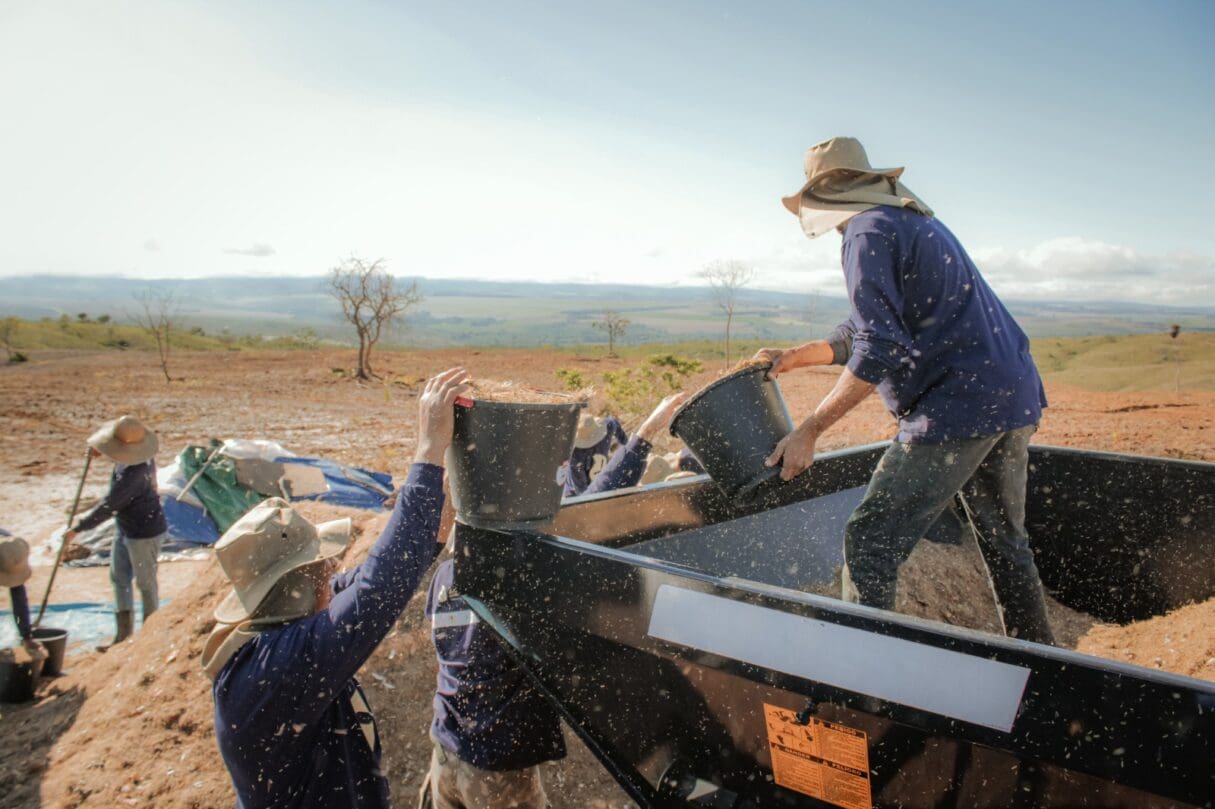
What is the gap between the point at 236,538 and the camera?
182 cm

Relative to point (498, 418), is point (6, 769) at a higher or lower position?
lower

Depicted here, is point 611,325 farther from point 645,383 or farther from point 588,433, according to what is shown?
point 588,433

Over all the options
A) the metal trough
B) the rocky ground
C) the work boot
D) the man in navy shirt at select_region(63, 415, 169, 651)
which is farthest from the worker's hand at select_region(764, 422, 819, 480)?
the work boot

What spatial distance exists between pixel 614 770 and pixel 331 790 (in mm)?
760

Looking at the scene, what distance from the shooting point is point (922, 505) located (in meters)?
2.27

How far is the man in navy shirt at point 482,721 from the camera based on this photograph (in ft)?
6.91

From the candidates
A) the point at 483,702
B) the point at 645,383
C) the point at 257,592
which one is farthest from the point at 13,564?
the point at 645,383

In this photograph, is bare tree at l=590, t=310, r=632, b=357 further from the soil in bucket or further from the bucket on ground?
the soil in bucket

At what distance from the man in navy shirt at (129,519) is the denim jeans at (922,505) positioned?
6052mm

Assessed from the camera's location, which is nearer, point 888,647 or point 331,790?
point 888,647

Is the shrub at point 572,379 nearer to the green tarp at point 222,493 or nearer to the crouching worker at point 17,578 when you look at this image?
the green tarp at point 222,493

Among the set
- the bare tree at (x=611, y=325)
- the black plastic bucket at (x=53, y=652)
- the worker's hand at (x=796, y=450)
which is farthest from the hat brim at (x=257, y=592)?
the bare tree at (x=611, y=325)

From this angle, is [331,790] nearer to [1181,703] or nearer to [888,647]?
[888,647]

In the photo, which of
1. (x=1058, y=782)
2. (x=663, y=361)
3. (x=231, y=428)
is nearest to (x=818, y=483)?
(x=1058, y=782)
